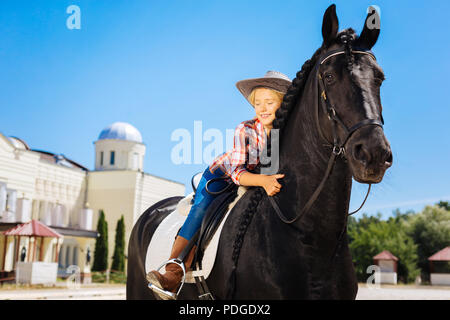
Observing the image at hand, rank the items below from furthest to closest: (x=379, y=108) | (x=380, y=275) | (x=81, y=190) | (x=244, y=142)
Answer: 1. (x=81, y=190)
2. (x=380, y=275)
3. (x=244, y=142)
4. (x=379, y=108)

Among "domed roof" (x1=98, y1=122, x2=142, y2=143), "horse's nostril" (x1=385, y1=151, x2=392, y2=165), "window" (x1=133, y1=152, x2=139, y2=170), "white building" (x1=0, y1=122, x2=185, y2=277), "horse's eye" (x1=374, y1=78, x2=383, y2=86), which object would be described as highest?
"domed roof" (x1=98, y1=122, x2=142, y2=143)

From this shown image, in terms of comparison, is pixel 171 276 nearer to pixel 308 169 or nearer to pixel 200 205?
pixel 200 205

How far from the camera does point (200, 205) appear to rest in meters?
3.30

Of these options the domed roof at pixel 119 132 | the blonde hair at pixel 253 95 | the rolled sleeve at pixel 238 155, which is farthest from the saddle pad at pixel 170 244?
the domed roof at pixel 119 132

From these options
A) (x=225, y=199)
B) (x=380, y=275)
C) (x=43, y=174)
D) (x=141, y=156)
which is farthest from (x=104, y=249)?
(x=225, y=199)

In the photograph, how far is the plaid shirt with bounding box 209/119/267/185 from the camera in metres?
3.03

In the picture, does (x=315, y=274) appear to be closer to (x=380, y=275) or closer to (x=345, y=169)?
(x=345, y=169)

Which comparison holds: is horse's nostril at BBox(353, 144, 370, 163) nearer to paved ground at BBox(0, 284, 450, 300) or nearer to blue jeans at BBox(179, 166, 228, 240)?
blue jeans at BBox(179, 166, 228, 240)

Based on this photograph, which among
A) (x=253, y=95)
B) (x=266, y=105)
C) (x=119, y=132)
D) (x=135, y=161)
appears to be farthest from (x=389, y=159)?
(x=119, y=132)

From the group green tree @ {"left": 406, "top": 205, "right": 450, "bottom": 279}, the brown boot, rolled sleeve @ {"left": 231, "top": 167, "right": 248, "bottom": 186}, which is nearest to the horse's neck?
rolled sleeve @ {"left": 231, "top": 167, "right": 248, "bottom": 186}

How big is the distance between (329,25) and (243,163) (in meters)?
1.00

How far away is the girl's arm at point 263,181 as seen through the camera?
2756 millimetres

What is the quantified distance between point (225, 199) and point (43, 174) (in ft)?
137
